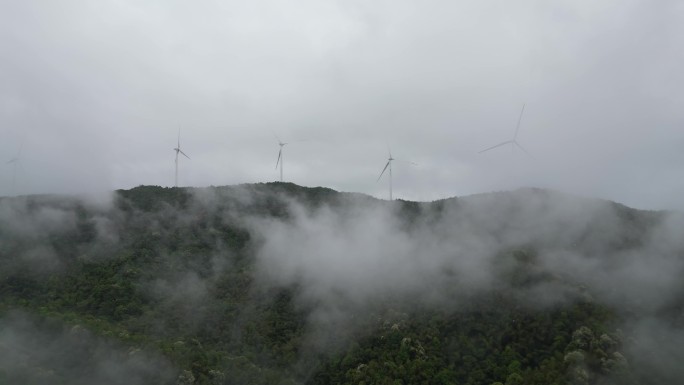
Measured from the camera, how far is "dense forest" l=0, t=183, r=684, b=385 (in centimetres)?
6725

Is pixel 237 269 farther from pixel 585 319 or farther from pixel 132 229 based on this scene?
pixel 585 319

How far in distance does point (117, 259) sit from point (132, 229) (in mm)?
14771

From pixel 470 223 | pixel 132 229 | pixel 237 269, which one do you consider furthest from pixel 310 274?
pixel 132 229

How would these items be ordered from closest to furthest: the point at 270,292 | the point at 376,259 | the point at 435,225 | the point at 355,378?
the point at 355,378 → the point at 270,292 → the point at 376,259 → the point at 435,225

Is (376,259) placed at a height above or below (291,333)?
above

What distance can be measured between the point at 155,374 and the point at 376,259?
51466 millimetres

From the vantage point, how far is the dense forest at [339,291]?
67250 mm

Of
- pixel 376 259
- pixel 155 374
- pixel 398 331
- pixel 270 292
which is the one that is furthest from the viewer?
pixel 376 259

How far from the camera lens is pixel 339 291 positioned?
311 feet

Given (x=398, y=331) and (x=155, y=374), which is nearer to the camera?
(x=155, y=374)

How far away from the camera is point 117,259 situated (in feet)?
339

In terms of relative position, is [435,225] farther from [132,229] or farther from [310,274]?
[132,229]

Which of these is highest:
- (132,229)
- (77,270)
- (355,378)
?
(132,229)

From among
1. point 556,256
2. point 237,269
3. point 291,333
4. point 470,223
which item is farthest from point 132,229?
point 556,256
